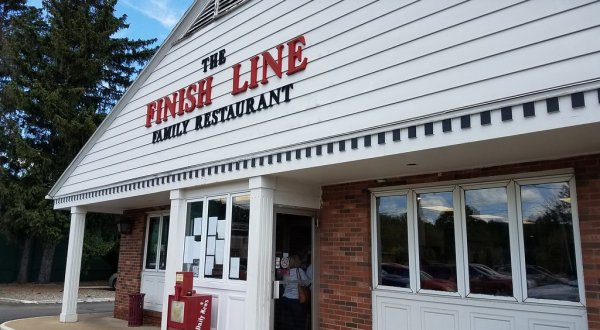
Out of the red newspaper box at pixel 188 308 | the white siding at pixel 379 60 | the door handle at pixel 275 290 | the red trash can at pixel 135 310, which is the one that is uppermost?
the white siding at pixel 379 60

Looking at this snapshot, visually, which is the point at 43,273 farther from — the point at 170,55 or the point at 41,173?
the point at 170,55

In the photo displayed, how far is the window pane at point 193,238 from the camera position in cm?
754

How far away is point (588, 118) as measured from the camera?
3.61 metres

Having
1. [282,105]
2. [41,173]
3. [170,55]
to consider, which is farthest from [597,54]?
[41,173]

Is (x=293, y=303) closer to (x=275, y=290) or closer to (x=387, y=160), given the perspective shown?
(x=275, y=290)

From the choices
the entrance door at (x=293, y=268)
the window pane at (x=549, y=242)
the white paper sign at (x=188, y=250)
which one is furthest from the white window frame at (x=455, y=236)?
the white paper sign at (x=188, y=250)

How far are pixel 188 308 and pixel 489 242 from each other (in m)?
4.15

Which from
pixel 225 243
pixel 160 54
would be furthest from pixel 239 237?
pixel 160 54

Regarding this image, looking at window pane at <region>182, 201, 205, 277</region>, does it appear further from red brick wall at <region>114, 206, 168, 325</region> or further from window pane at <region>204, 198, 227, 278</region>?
red brick wall at <region>114, 206, 168, 325</region>

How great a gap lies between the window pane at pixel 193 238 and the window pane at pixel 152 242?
3.46 metres

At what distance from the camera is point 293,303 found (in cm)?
693

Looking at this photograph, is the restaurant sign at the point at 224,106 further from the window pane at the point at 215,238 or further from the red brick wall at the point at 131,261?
the red brick wall at the point at 131,261

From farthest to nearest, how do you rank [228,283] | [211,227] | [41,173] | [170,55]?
[41,173]
[170,55]
[211,227]
[228,283]

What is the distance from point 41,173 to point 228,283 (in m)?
16.4
